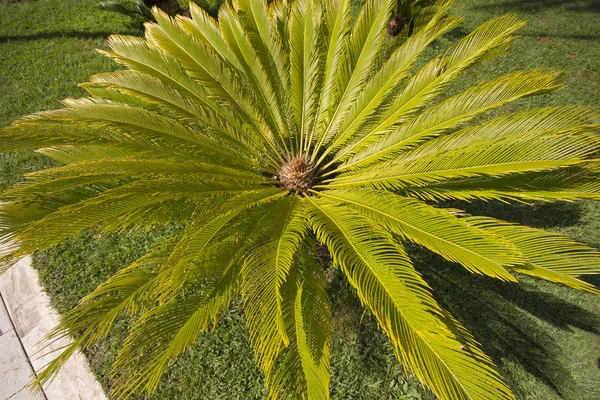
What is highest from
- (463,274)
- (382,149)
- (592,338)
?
(382,149)

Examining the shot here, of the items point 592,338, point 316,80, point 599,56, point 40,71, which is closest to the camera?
point 592,338

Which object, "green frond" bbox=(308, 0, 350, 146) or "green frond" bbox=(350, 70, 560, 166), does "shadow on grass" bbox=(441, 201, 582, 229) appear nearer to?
"green frond" bbox=(350, 70, 560, 166)

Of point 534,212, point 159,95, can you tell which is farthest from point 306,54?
point 534,212

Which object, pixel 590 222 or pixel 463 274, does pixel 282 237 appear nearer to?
pixel 463 274

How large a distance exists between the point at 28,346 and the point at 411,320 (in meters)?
3.32

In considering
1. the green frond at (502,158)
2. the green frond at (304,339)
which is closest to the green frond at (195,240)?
the green frond at (304,339)

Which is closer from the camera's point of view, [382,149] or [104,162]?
[104,162]

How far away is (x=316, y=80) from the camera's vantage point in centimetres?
303

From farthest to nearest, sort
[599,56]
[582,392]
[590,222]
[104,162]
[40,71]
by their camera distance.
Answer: [40,71], [599,56], [590,222], [582,392], [104,162]

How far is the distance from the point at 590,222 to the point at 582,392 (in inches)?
65.1

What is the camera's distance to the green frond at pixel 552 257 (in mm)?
1641

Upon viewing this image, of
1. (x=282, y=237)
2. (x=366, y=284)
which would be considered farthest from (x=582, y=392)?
(x=282, y=237)

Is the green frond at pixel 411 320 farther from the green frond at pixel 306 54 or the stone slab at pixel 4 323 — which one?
the stone slab at pixel 4 323

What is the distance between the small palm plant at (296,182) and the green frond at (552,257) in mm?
10
